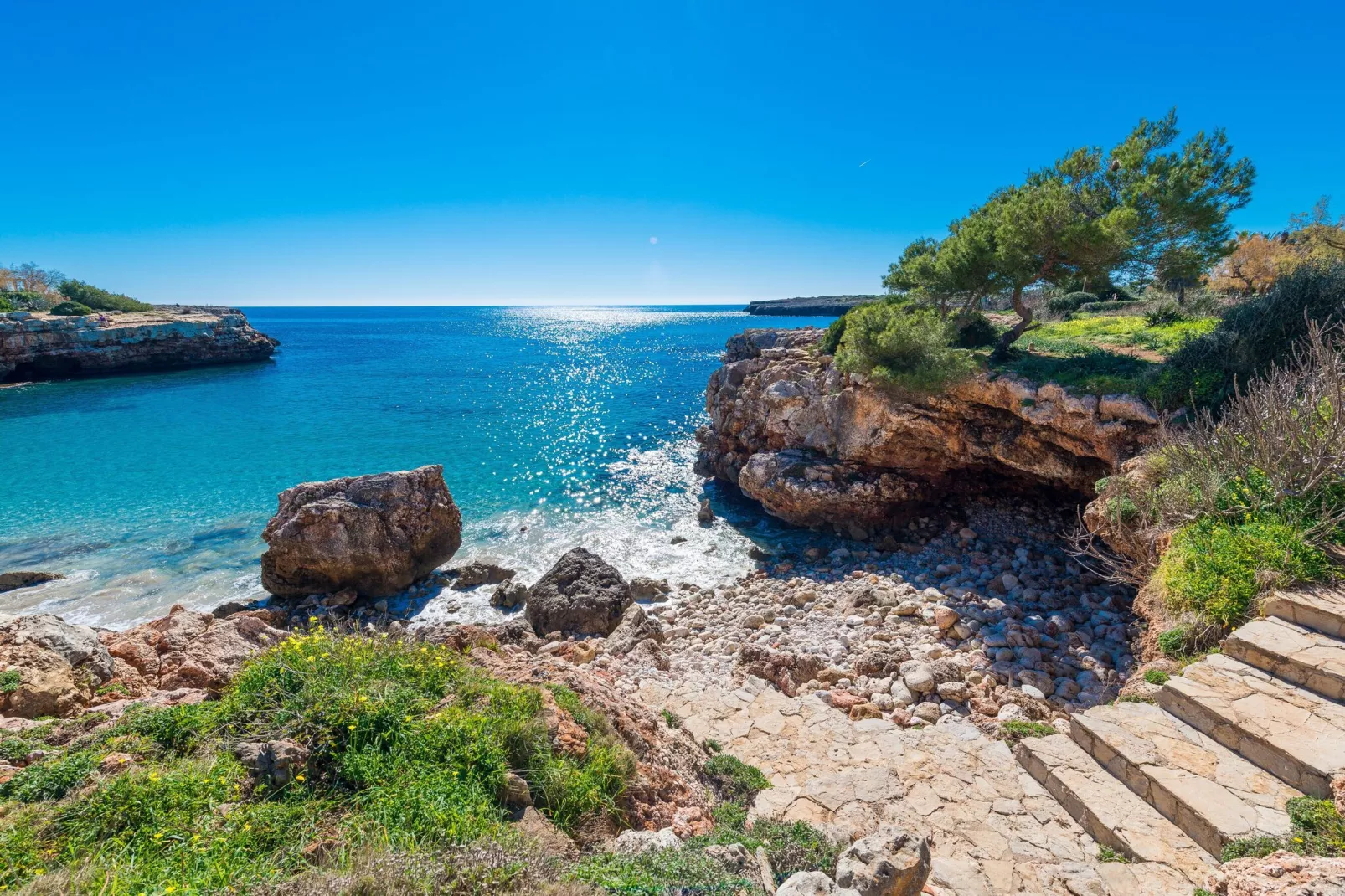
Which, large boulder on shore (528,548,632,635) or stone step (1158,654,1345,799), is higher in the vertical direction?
stone step (1158,654,1345,799)

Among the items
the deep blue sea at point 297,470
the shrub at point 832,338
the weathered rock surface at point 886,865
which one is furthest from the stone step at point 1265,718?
the shrub at point 832,338

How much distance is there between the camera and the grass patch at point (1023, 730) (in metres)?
7.50

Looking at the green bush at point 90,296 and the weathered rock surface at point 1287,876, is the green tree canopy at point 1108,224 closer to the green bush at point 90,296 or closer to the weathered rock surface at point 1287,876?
the weathered rock surface at point 1287,876

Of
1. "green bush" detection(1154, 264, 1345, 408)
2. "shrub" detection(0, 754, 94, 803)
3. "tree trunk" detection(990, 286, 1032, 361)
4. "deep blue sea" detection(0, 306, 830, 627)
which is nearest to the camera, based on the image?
"shrub" detection(0, 754, 94, 803)

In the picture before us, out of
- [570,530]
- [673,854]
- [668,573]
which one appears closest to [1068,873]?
[673,854]

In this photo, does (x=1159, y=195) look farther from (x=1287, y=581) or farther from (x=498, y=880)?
(x=498, y=880)

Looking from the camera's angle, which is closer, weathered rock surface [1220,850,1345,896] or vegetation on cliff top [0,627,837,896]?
vegetation on cliff top [0,627,837,896]

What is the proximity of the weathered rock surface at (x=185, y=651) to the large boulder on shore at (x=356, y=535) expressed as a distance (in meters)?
5.94

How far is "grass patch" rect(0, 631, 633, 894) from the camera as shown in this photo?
3.70 metres

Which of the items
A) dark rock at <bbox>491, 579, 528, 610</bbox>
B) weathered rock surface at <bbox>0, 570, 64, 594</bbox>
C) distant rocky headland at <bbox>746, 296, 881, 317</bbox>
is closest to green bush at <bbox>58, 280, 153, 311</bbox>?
weathered rock surface at <bbox>0, 570, 64, 594</bbox>

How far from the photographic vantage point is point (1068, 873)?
16.9 ft

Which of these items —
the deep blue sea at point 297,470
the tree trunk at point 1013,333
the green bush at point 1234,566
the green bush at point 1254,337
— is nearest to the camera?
the green bush at point 1234,566

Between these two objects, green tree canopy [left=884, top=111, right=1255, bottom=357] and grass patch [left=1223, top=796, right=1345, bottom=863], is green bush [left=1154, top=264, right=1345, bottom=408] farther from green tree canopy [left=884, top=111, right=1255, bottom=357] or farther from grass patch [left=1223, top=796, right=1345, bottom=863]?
grass patch [left=1223, top=796, right=1345, bottom=863]

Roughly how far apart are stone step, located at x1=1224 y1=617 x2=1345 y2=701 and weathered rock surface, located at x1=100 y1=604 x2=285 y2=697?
12.5m
